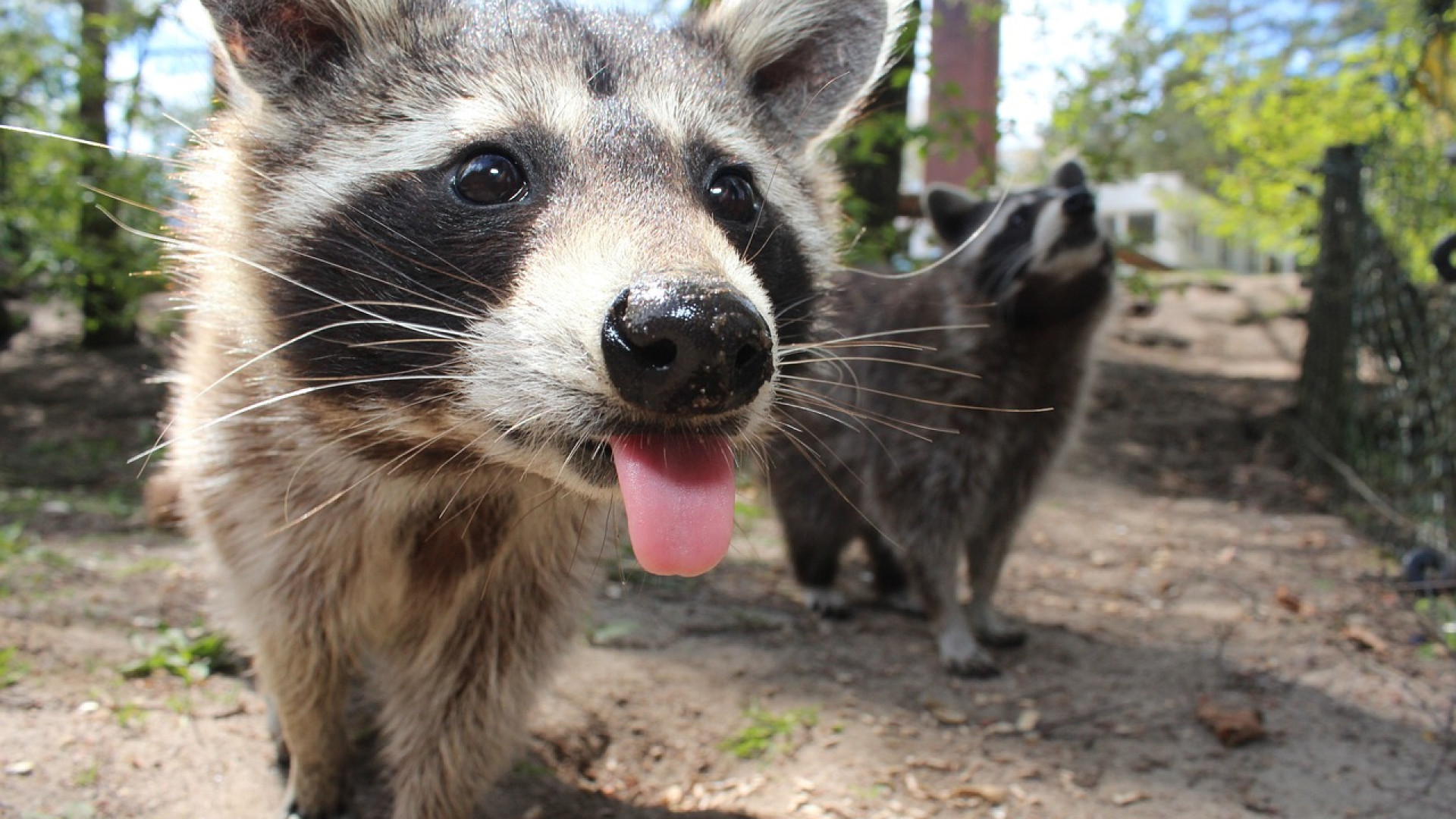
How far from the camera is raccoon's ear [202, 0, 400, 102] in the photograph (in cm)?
181

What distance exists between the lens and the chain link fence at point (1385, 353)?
4.12 metres

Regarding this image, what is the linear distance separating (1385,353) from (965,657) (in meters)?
2.91

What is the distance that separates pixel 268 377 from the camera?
1.88 m

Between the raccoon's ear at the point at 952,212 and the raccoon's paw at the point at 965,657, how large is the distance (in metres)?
1.61

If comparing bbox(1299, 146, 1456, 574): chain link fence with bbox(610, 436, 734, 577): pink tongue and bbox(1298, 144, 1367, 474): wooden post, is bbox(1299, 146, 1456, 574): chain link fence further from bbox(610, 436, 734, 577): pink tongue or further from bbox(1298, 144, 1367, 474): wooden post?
bbox(610, 436, 734, 577): pink tongue

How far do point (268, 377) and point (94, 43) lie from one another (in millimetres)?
5445

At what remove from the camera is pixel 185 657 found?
9.45 ft

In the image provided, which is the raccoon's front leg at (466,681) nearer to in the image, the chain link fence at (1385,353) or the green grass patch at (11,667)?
the green grass patch at (11,667)

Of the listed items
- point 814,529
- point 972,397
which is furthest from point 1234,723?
point 814,529

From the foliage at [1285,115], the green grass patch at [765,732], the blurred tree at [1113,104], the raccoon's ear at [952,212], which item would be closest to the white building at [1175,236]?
the foliage at [1285,115]

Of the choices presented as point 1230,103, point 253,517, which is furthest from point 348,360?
point 1230,103

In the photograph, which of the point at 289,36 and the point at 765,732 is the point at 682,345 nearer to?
the point at 289,36

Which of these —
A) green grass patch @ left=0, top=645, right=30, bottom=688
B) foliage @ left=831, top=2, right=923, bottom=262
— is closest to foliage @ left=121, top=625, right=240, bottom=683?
green grass patch @ left=0, top=645, right=30, bottom=688

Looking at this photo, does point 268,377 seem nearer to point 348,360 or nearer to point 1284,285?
point 348,360
